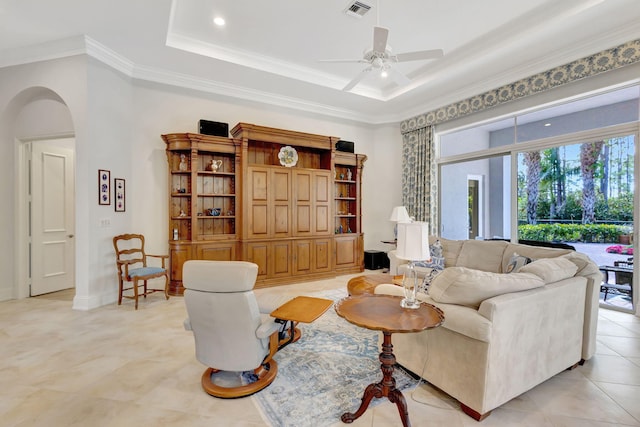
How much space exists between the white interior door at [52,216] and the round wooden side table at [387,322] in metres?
5.11

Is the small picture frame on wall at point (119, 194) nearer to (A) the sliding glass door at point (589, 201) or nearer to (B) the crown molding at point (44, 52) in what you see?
(B) the crown molding at point (44, 52)

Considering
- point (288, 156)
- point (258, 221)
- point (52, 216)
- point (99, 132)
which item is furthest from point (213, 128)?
point (52, 216)

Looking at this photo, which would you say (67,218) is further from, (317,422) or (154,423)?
(317,422)

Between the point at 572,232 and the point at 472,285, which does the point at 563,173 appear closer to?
the point at 572,232

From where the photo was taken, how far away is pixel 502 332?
1.83 meters

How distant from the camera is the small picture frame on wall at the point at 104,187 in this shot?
4020 millimetres

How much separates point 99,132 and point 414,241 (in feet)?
14.1

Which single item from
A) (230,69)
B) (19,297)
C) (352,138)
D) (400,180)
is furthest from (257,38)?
(19,297)

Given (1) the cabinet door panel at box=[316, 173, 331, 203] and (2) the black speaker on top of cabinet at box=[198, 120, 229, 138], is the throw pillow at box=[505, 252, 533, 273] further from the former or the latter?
(2) the black speaker on top of cabinet at box=[198, 120, 229, 138]

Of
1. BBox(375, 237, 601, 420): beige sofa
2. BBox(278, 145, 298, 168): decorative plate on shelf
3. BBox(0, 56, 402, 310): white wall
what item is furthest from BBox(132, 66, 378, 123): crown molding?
BBox(375, 237, 601, 420): beige sofa

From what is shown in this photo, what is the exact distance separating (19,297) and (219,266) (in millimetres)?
4420

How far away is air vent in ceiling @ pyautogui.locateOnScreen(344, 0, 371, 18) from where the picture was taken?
10.8ft

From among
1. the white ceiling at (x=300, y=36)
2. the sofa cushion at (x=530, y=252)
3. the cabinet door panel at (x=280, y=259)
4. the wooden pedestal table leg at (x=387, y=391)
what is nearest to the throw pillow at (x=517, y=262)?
the sofa cushion at (x=530, y=252)

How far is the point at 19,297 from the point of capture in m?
4.33
